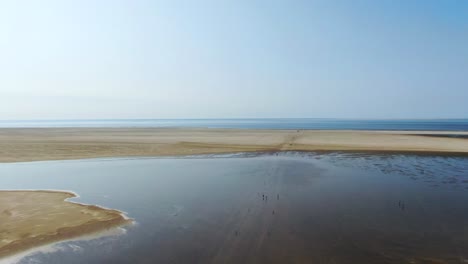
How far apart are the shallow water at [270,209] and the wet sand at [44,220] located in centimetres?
94

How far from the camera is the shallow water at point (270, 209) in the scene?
9.73m

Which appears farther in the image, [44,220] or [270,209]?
[270,209]

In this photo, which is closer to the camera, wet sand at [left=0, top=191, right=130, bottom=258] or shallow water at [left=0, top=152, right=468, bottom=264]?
shallow water at [left=0, top=152, right=468, bottom=264]

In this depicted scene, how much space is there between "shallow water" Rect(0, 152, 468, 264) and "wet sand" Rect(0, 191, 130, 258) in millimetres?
942

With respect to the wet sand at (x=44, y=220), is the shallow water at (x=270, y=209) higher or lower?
lower

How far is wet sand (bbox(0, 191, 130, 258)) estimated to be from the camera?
10656 millimetres

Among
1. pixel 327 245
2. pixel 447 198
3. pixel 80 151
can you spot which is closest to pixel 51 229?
pixel 327 245

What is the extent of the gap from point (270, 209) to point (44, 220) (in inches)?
413

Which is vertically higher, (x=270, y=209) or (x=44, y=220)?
(x=44, y=220)

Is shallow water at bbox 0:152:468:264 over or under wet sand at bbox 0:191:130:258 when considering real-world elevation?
under

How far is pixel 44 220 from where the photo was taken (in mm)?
12781

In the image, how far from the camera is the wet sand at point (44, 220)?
10.7m

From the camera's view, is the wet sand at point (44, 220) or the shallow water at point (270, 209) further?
the wet sand at point (44, 220)

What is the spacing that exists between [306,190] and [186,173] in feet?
34.1
